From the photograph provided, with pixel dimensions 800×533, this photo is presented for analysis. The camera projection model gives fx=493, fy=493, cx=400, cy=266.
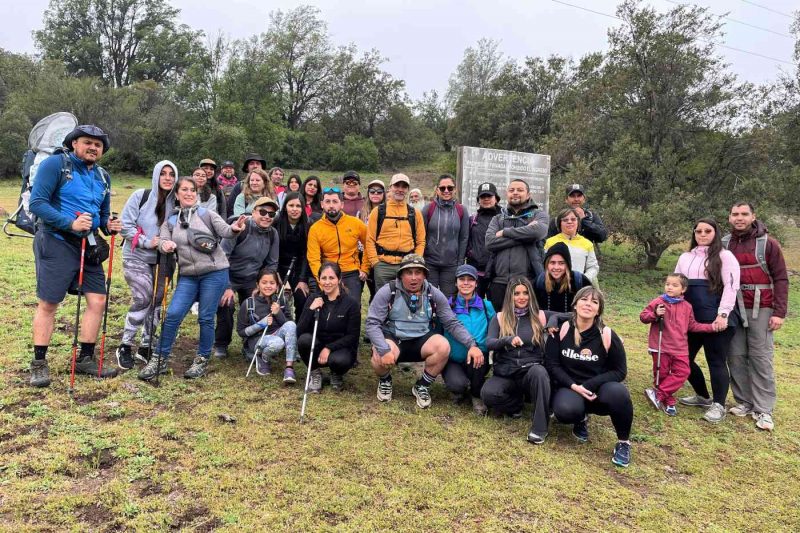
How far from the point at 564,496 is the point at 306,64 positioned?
160 ft

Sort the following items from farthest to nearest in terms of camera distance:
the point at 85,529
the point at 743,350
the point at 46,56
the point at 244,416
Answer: the point at 46,56
the point at 743,350
the point at 244,416
the point at 85,529

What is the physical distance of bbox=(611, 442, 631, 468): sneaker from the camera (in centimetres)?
409

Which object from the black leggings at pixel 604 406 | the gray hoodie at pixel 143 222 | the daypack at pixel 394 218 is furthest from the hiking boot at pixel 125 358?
Answer: the black leggings at pixel 604 406


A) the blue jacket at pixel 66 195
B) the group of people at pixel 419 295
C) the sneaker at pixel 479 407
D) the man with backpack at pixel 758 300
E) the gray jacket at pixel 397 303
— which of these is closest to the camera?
the blue jacket at pixel 66 195

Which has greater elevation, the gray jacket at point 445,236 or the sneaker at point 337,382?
the gray jacket at point 445,236

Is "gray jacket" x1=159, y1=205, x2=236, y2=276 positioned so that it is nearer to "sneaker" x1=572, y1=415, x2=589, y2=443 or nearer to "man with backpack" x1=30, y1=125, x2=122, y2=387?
"man with backpack" x1=30, y1=125, x2=122, y2=387

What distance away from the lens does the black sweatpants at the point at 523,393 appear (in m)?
4.37

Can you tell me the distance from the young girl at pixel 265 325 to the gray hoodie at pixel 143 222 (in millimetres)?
1126

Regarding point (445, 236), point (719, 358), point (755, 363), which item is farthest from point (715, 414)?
point (445, 236)

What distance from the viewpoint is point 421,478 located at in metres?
3.61

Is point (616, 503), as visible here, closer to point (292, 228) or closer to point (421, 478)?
point (421, 478)

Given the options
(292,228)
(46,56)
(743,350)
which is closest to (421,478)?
(292,228)

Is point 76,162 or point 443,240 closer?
point 76,162

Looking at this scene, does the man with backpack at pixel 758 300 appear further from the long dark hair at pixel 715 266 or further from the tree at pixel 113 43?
the tree at pixel 113 43
